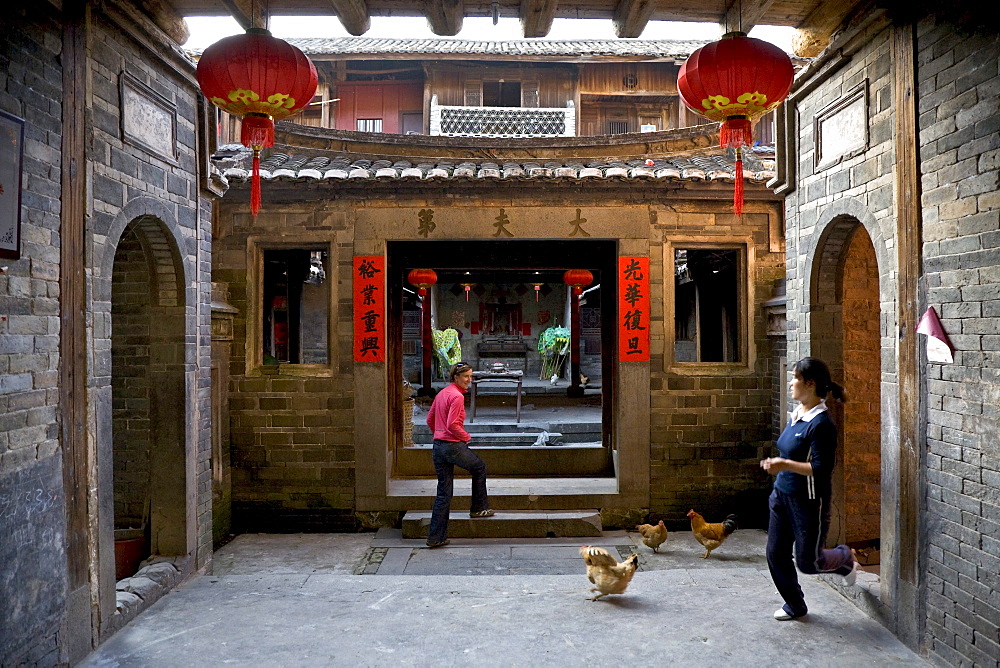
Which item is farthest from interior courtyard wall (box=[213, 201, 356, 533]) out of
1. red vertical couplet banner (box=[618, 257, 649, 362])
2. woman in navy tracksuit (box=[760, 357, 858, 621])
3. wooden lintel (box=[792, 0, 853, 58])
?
woman in navy tracksuit (box=[760, 357, 858, 621])

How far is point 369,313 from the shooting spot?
25.6ft

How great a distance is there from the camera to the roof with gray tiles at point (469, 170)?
7488 millimetres

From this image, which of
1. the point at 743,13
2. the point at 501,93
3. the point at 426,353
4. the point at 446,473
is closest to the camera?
the point at 743,13

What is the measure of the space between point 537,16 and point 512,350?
1729cm

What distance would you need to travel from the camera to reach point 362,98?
51.8 feet

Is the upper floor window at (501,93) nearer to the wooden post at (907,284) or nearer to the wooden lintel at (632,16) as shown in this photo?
the wooden lintel at (632,16)

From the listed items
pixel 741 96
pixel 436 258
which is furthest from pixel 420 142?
pixel 741 96

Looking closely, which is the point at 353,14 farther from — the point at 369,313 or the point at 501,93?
the point at 501,93

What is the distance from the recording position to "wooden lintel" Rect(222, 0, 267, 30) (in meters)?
4.27

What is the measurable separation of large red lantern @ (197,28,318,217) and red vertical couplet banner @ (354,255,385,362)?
3.82 m

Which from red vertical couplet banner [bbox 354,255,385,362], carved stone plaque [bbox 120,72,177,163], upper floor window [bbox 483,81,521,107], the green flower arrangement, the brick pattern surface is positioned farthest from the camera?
the green flower arrangement

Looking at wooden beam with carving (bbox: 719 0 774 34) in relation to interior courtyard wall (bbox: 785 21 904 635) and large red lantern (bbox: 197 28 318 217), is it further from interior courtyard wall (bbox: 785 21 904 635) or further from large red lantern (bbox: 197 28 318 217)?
large red lantern (bbox: 197 28 318 217)

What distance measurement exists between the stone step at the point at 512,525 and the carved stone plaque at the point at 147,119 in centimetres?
450

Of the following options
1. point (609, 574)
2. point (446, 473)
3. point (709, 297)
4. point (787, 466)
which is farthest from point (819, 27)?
point (709, 297)
